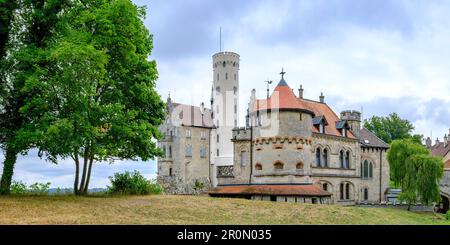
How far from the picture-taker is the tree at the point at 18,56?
23641 millimetres

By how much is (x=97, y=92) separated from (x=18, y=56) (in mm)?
4642

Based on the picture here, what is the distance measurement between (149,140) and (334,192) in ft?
74.4

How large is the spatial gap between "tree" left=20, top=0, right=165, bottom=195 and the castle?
11352 mm

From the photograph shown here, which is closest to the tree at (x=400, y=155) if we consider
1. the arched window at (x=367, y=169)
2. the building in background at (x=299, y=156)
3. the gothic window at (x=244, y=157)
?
the arched window at (x=367, y=169)

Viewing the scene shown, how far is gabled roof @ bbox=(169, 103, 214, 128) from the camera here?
6612cm

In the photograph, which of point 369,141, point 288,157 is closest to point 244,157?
point 288,157

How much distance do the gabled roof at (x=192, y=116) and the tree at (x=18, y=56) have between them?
131ft

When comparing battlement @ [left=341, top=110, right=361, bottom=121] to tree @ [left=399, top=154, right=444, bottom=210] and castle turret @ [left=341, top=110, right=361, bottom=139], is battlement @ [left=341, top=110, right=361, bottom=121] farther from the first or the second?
tree @ [left=399, top=154, right=444, bottom=210]

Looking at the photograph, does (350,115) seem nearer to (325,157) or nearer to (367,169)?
(367,169)

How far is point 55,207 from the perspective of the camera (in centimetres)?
2097

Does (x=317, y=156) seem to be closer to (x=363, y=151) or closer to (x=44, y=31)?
(x=363, y=151)

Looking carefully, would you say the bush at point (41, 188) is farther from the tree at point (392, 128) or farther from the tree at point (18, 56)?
the tree at point (392, 128)

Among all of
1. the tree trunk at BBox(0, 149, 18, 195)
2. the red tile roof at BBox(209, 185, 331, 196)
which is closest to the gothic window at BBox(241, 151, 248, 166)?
the red tile roof at BBox(209, 185, 331, 196)
